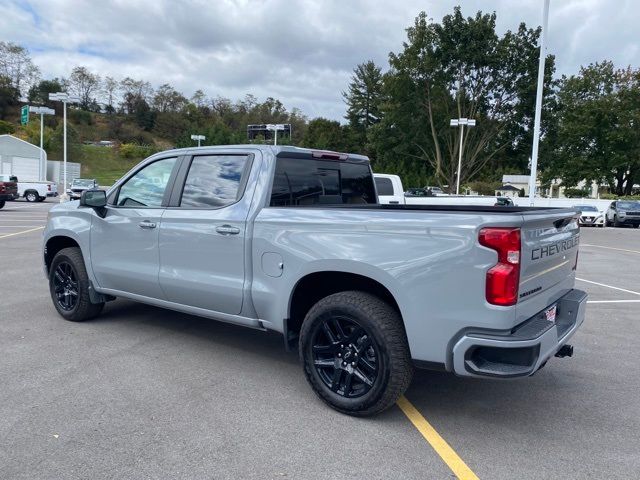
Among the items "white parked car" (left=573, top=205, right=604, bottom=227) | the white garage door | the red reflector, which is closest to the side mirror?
the red reflector

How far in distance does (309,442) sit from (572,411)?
206cm

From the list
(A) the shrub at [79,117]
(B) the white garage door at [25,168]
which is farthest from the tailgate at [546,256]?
(A) the shrub at [79,117]

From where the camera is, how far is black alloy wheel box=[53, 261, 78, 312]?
19.5 ft

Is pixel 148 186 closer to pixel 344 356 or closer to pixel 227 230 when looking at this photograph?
pixel 227 230

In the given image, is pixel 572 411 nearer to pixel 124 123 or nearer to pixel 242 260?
pixel 242 260

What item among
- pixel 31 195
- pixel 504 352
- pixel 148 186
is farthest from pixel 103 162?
pixel 504 352

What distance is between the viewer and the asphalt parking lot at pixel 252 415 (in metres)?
3.13

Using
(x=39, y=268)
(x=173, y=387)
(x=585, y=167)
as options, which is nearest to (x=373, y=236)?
(x=173, y=387)

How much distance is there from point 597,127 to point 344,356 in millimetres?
46848

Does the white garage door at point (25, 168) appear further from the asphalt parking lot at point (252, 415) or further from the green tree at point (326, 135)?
the asphalt parking lot at point (252, 415)

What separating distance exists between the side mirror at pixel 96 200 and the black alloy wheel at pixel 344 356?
9.51ft

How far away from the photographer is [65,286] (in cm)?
606

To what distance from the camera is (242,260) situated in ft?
14.1

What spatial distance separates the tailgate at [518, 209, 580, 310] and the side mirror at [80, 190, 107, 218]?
413cm
